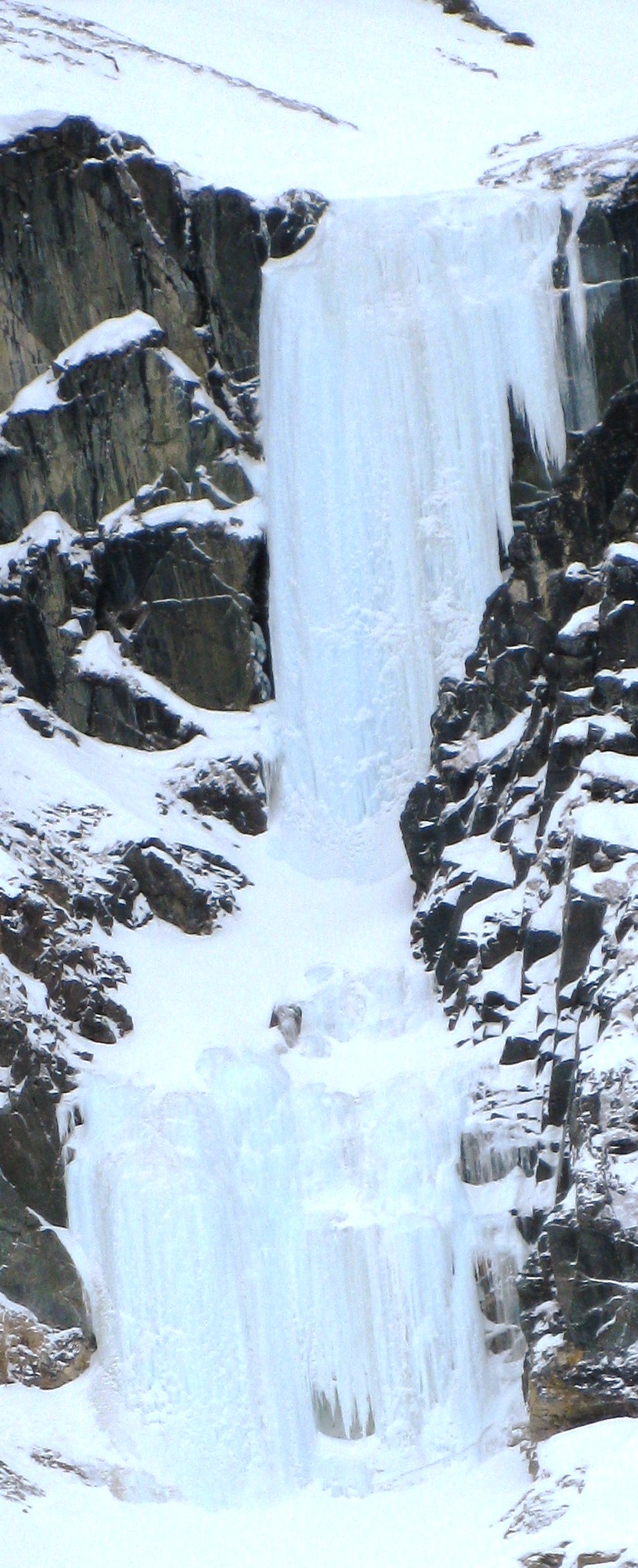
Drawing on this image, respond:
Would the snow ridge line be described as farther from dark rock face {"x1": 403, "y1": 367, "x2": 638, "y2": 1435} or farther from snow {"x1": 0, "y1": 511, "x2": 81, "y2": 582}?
dark rock face {"x1": 403, "y1": 367, "x2": 638, "y2": 1435}

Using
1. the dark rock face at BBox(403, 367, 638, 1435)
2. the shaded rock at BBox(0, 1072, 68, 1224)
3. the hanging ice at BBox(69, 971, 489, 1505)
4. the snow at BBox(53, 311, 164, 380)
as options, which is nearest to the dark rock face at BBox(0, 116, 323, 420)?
the snow at BBox(53, 311, 164, 380)

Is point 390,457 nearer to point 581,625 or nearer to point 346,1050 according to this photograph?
point 581,625

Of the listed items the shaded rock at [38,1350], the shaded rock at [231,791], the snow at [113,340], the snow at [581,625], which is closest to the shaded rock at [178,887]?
the shaded rock at [231,791]

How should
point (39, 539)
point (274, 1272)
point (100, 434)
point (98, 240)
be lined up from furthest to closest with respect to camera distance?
1. point (98, 240)
2. point (100, 434)
3. point (39, 539)
4. point (274, 1272)

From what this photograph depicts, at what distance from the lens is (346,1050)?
102ft

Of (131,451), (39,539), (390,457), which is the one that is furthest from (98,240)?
(390,457)

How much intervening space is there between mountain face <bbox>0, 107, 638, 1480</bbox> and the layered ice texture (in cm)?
39

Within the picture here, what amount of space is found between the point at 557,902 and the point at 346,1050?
3512 mm

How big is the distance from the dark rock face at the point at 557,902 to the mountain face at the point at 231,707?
0.13 feet

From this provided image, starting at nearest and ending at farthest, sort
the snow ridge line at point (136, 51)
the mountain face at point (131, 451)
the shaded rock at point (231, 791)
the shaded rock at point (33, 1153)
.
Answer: the shaded rock at point (33, 1153)
the shaded rock at point (231, 791)
the mountain face at point (131, 451)
the snow ridge line at point (136, 51)

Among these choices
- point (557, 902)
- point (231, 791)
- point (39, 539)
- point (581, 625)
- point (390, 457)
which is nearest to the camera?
point (557, 902)

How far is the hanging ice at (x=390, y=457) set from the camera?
33812 millimetres

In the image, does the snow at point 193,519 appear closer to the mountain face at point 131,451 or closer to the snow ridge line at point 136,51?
the mountain face at point 131,451

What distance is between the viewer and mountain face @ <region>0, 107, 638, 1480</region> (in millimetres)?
28062
